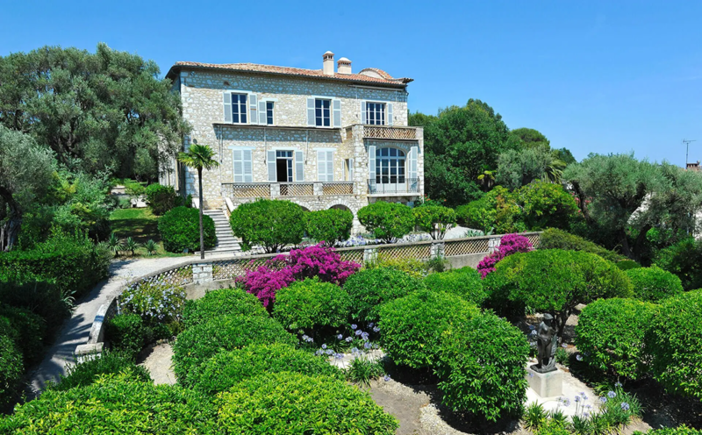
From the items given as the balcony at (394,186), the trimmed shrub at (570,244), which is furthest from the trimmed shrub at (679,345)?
the balcony at (394,186)

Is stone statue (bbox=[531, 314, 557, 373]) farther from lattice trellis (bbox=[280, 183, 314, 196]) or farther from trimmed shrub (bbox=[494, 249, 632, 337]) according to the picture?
lattice trellis (bbox=[280, 183, 314, 196])

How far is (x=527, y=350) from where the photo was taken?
708 cm

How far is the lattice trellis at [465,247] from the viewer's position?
17141mm

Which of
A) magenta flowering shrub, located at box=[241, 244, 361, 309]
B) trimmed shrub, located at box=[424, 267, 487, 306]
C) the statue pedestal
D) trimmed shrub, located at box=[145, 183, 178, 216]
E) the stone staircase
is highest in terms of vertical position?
trimmed shrub, located at box=[145, 183, 178, 216]

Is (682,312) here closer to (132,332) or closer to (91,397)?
(91,397)

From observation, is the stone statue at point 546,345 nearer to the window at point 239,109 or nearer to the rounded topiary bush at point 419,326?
the rounded topiary bush at point 419,326

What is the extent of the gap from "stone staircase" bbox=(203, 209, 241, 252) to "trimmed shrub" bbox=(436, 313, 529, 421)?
1382cm

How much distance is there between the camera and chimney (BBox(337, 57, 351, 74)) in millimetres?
27812

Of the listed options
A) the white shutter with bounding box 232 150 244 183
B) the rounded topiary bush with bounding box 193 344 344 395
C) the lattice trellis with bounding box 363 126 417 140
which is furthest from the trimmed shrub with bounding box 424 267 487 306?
the lattice trellis with bounding box 363 126 417 140

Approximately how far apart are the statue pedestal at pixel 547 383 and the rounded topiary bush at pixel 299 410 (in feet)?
17.5

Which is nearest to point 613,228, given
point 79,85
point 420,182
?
point 420,182

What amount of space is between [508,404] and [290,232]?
1116 centimetres

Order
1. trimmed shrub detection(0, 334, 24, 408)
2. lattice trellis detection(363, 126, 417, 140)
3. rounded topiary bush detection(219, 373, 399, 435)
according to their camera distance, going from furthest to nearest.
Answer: lattice trellis detection(363, 126, 417, 140) < trimmed shrub detection(0, 334, 24, 408) < rounded topiary bush detection(219, 373, 399, 435)

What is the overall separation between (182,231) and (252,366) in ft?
47.3
